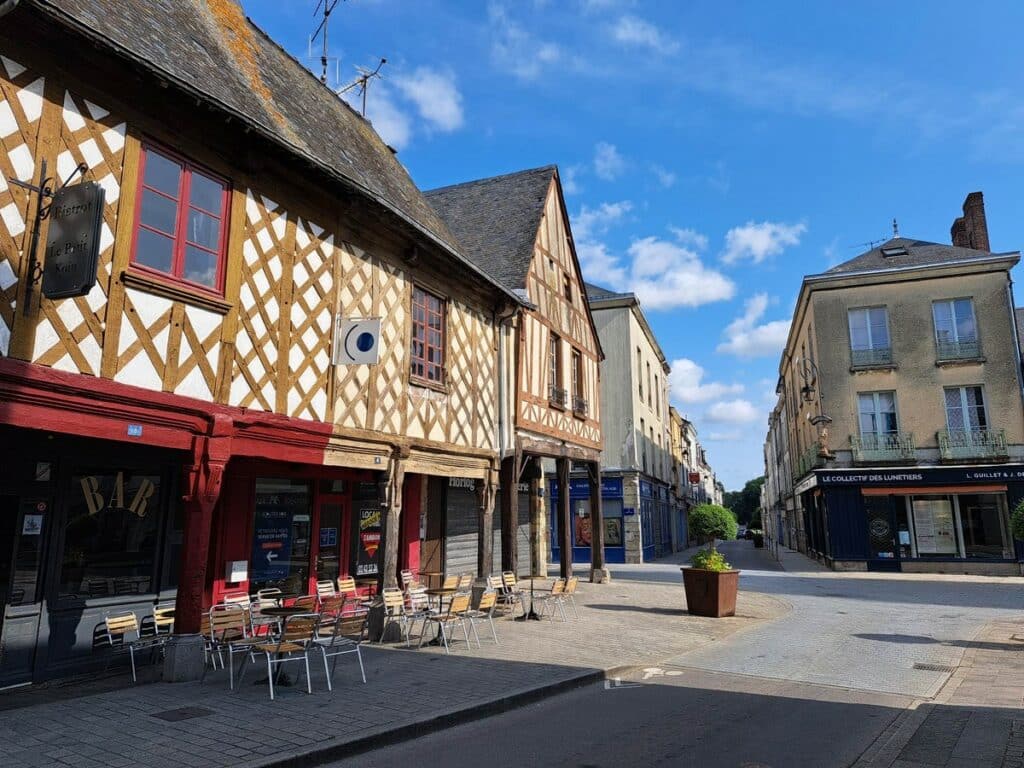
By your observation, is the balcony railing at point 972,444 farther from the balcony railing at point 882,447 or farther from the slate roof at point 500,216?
the slate roof at point 500,216

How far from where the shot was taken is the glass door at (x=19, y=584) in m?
6.45

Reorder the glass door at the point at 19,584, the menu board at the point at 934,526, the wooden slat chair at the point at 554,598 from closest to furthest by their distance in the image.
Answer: the glass door at the point at 19,584, the wooden slat chair at the point at 554,598, the menu board at the point at 934,526

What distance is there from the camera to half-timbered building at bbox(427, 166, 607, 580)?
13.3 metres

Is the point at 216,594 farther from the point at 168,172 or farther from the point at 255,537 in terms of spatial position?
the point at 168,172

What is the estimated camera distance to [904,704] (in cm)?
639

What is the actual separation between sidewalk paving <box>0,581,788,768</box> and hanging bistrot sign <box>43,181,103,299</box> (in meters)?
3.28

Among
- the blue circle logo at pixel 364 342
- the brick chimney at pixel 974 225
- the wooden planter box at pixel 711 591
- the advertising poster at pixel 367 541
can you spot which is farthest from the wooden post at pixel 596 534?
the brick chimney at pixel 974 225

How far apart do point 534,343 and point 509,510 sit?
348cm

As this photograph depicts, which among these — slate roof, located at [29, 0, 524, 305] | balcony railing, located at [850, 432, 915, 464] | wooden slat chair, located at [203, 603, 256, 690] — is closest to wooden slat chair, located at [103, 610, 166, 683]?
wooden slat chair, located at [203, 603, 256, 690]

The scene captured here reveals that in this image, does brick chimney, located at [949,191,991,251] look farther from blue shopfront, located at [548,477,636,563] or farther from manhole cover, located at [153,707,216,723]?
manhole cover, located at [153,707,216,723]

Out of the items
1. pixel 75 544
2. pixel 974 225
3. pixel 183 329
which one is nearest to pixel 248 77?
pixel 183 329

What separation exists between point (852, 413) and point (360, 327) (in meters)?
20.0

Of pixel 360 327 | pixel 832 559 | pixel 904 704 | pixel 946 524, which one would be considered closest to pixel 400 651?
pixel 360 327

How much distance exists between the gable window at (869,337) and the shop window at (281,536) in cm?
2003
